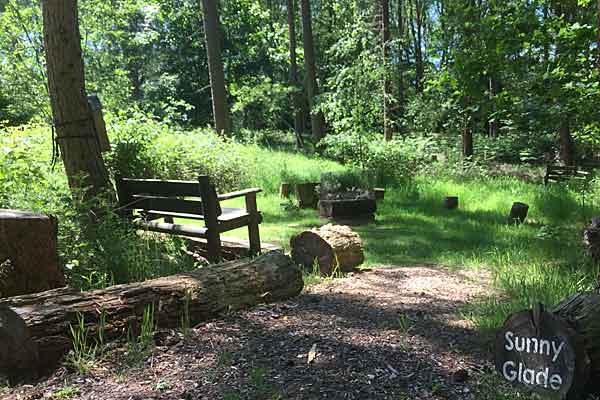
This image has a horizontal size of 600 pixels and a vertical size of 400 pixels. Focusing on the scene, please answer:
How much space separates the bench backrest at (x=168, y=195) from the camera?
552cm

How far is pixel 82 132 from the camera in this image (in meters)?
5.71

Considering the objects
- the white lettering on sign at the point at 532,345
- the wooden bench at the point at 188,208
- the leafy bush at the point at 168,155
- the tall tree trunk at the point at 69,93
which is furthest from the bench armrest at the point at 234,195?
the leafy bush at the point at 168,155

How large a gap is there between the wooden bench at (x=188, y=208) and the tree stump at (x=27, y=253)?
1835mm

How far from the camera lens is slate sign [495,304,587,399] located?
7.85ft

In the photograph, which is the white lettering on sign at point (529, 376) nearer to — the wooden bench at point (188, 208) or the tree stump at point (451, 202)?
the wooden bench at point (188, 208)

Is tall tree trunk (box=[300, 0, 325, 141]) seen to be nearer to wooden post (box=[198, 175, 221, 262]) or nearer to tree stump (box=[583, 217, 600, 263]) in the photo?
wooden post (box=[198, 175, 221, 262])

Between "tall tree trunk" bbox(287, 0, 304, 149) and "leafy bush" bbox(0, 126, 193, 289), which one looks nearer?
"leafy bush" bbox(0, 126, 193, 289)

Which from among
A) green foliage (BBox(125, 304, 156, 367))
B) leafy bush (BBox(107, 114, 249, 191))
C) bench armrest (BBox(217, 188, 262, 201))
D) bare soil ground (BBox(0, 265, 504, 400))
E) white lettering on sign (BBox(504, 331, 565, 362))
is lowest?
bare soil ground (BBox(0, 265, 504, 400))

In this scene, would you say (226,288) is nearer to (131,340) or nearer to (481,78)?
(131,340)

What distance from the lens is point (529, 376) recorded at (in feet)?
8.14

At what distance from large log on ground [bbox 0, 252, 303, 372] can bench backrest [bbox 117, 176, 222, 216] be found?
1.24 meters

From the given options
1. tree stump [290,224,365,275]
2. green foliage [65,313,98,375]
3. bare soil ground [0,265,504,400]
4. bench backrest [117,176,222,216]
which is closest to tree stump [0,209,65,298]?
green foliage [65,313,98,375]

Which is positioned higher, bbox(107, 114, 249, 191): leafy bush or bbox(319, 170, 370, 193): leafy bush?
bbox(107, 114, 249, 191): leafy bush

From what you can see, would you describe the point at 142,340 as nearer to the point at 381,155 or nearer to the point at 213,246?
the point at 213,246
